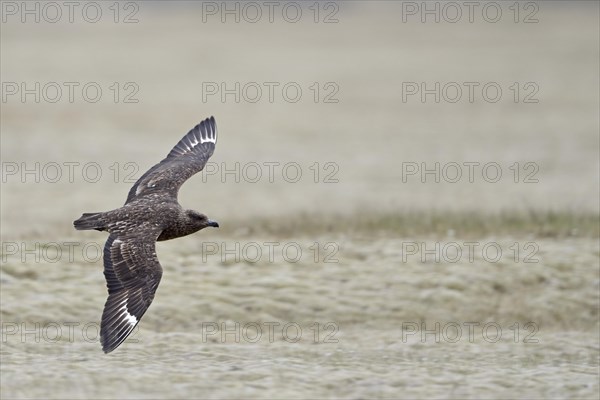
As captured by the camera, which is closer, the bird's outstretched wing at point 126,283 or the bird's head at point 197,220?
the bird's outstretched wing at point 126,283

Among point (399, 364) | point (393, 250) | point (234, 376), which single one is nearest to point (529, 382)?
point (399, 364)

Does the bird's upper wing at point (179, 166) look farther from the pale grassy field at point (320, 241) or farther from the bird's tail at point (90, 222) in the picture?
the pale grassy field at point (320, 241)

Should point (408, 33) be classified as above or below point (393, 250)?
above

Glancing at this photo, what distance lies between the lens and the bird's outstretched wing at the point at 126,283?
11.8 metres

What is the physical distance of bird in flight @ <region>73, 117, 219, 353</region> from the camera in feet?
39.1

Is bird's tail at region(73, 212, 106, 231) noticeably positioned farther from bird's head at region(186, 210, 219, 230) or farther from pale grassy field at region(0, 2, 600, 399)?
pale grassy field at region(0, 2, 600, 399)

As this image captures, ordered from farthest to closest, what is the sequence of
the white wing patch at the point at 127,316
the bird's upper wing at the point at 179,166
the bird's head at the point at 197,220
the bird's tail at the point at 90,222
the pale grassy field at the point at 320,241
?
the bird's upper wing at the point at 179,166
the pale grassy field at the point at 320,241
the bird's head at the point at 197,220
the bird's tail at the point at 90,222
the white wing patch at the point at 127,316

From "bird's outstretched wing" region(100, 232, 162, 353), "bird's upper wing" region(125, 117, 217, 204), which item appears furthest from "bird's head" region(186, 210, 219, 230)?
"bird's upper wing" region(125, 117, 217, 204)

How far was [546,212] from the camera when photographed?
68.5 ft

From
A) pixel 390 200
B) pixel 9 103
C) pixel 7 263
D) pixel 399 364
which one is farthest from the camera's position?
pixel 9 103

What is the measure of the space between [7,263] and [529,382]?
26.9 ft

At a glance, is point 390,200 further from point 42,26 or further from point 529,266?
point 42,26

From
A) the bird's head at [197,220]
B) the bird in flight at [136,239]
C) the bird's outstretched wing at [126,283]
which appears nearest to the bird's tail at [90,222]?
the bird in flight at [136,239]

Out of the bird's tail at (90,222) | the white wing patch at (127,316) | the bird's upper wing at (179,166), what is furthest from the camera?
the bird's upper wing at (179,166)
